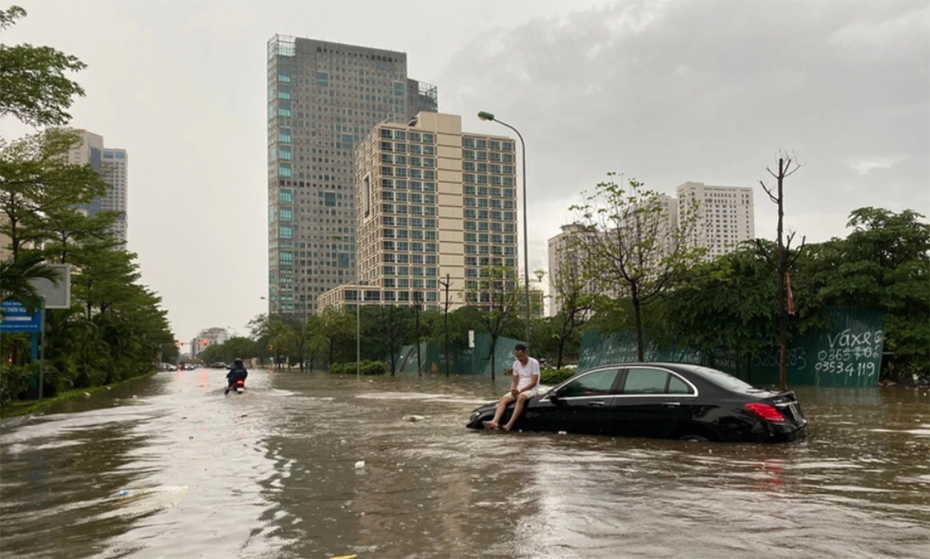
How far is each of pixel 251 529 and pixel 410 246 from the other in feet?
469

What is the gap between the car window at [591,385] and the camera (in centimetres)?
1150

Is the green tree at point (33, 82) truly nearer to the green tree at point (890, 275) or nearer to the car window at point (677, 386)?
the car window at point (677, 386)

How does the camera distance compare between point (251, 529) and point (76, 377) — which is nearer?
point (251, 529)

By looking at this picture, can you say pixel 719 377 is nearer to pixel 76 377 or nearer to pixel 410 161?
pixel 76 377

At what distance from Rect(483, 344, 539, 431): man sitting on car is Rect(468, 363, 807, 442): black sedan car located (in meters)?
0.33

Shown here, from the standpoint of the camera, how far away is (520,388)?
12984 millimetres

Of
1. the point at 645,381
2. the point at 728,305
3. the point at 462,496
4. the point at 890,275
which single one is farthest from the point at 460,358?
the point at 462,496

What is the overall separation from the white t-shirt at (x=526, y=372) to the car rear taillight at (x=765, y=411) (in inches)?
145

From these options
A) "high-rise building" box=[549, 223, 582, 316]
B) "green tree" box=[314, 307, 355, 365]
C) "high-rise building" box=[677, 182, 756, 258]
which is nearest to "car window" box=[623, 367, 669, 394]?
"high-rise building" box=[549, 223, 582, 316]

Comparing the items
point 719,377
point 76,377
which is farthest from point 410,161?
point 719,377

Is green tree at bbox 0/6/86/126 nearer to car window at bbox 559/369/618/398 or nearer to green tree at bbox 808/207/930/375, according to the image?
car window at bbox 559/369/618/398

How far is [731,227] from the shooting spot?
67312mm

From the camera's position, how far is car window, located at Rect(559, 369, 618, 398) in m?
11.5

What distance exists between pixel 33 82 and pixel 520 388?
1598 cm
